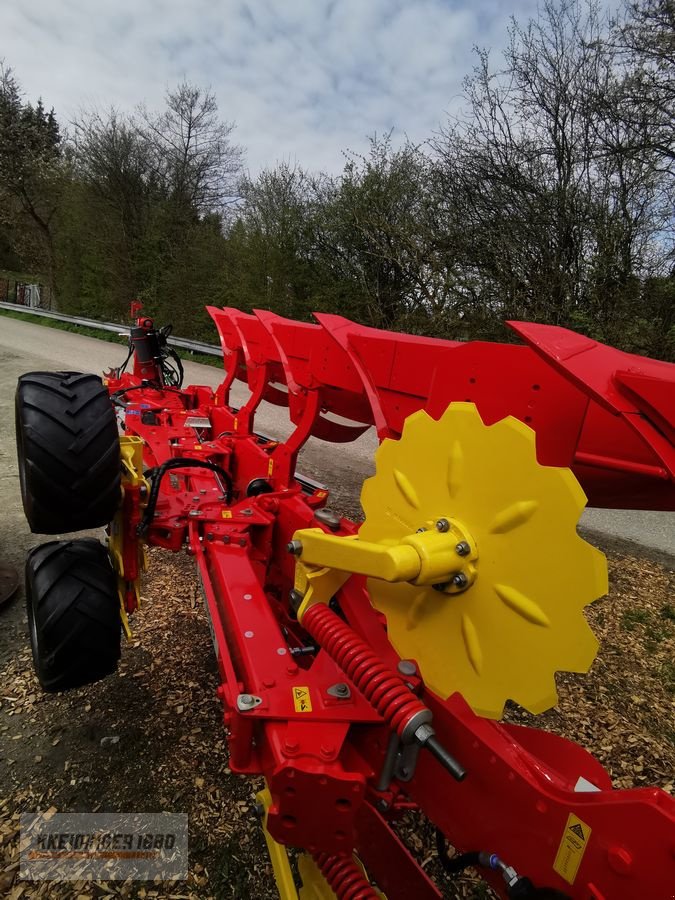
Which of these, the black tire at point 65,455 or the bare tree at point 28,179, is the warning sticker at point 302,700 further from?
the bare tree at point 28,179

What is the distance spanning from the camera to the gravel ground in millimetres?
2135

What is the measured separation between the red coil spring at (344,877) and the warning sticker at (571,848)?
0.60 m

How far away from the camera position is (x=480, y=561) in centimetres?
120

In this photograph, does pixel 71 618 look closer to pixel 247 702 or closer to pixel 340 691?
pixel 247 702

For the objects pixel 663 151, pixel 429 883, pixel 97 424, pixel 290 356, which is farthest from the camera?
pixel 663 151

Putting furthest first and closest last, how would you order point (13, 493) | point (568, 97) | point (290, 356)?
point (568, 97) → point (13, 493) → point (290, 356)

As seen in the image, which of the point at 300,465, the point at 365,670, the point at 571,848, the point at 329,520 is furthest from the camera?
the point at 300,465

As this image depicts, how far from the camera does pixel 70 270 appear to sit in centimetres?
2069

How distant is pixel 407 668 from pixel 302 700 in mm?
324

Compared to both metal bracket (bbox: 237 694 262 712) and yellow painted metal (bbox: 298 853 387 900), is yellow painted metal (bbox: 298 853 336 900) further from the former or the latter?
metal bracket (bbox: 237 694 262 712)

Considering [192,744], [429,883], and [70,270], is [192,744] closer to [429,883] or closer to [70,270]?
[429,883]

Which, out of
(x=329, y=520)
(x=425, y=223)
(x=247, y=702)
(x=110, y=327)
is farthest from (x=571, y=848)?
(x=110, y=327)

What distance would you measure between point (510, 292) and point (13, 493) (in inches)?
363

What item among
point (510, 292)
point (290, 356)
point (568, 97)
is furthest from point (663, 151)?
point (290, 356)
